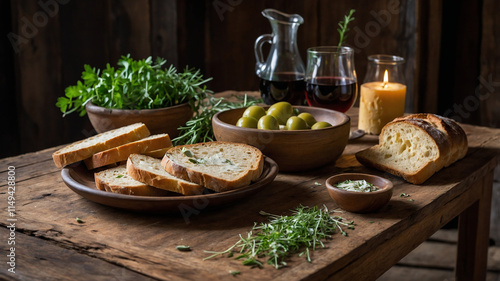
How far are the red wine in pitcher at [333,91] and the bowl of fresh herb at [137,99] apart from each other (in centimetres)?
34

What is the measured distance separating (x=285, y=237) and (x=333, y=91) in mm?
786

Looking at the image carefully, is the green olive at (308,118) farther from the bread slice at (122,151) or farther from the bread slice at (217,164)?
the bread slice at (122,151)

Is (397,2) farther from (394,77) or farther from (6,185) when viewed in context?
(6,185)

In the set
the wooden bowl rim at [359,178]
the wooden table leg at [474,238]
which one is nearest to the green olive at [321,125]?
the wooden bowl rim at [359,178]

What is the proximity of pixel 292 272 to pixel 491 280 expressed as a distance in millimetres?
2026

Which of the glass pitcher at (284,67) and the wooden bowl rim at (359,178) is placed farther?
the glass pitcher at (284,67)

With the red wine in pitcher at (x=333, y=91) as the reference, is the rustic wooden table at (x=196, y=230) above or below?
below

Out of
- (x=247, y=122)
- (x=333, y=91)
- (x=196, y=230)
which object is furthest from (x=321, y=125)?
(x=196, y=230)

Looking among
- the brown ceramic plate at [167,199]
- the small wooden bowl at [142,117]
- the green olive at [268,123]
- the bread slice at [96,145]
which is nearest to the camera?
the brown ceramic plate at [167,199]

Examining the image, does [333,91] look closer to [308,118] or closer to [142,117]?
[308,118]

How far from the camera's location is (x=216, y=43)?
3.37 metres

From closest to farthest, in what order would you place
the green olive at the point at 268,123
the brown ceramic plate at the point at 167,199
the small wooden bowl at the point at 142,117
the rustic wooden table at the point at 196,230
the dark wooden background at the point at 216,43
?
the rustic wooden table at the point at 196,230
the brown ceramic plate at the point at 167,199
the green olive at the point at 268,123
the small wooden bowl at the point at 142,117
the dark wooden background at the point at 216,43

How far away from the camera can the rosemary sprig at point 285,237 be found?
957 mm

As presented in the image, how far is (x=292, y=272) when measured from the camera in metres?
0.90
